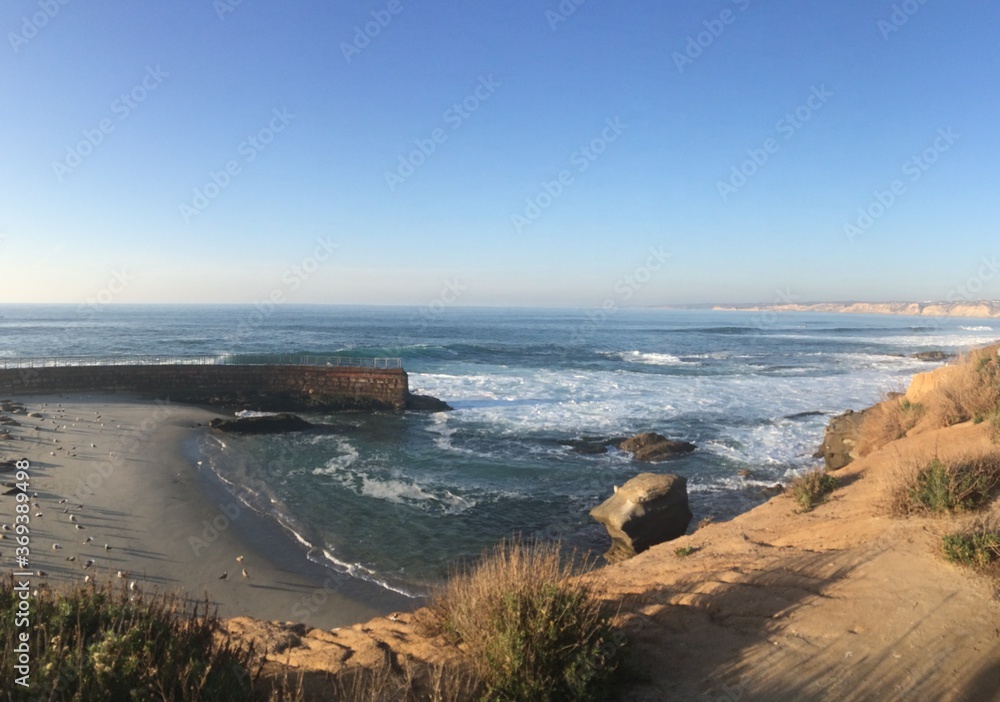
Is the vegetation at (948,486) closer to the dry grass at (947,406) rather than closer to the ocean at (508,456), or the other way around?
the dry grass at (947,406)

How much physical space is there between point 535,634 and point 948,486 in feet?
19.5

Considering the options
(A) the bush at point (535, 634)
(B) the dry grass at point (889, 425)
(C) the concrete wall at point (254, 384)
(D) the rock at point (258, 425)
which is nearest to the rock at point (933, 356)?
(B) the dry grass at point (889, 425)

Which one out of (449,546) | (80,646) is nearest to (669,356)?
(449,546)

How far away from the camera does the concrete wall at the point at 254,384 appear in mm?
25812

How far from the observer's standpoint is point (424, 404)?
26656mm

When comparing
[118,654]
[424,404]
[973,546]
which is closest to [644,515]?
[973,546]

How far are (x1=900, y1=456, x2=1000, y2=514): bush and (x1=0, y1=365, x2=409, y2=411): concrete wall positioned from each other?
21.7 metres

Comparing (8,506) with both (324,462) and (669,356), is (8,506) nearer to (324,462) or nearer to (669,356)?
(324,462)

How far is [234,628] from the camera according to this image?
6250 millimetres

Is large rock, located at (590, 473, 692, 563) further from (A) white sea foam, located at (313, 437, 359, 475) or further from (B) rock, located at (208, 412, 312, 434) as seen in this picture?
(B) rock, located at (208, 412, 312, 434)

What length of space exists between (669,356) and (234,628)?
50.0m

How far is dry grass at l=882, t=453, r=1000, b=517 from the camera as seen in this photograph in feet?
21.9

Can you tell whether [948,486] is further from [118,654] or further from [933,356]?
[933,356]

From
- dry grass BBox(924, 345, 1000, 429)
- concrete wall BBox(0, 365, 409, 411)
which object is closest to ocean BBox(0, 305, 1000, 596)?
concrete wall BBox(0, 365, 409, 411)
